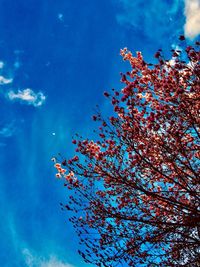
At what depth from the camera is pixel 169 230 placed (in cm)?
920

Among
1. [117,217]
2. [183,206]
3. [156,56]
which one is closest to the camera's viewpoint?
[183,206]

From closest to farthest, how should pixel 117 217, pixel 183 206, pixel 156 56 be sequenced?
pixel 183 206
pixel 117 217
pixel 156 56

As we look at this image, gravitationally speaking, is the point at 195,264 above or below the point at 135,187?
below

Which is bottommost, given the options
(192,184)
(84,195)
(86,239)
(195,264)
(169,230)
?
(195,264)

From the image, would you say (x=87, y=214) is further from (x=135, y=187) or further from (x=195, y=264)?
(x=195, y=264)

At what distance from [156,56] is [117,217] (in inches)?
209

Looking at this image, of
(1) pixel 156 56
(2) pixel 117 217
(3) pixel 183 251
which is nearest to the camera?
(2) pixel 117 217

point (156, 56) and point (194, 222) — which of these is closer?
point (194, 222)

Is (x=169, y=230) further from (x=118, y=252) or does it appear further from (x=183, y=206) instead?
(x=118, y=252)

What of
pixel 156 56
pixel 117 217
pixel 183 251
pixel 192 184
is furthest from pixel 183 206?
pixel 156 56

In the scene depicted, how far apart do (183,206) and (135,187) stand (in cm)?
146

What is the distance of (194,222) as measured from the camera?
9297 millimetres

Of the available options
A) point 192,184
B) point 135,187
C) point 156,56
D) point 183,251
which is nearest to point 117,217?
point 135,187

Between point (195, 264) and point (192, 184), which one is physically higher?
point (192, 184)
